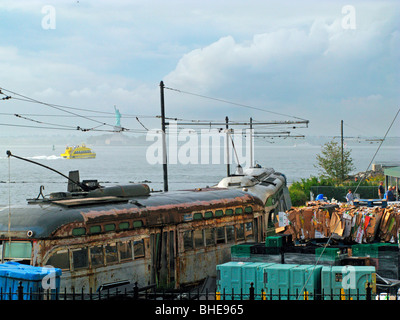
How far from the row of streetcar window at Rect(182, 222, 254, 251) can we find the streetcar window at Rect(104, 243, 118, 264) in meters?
2.62

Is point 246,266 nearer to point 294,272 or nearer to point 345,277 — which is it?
point 294,272

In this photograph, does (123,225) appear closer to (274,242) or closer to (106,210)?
(106,210)

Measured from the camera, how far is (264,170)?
25.4 metres

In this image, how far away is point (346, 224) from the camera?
16.9 meters

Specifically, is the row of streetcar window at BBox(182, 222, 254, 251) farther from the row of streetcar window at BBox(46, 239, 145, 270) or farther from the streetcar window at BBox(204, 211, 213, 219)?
the row of streetcar window at BBox(46, 239, 145, 270)

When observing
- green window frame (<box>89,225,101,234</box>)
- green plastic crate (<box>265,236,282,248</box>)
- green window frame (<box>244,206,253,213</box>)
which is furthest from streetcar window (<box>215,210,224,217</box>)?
green window frame (<box>89,225,101,234</box>)

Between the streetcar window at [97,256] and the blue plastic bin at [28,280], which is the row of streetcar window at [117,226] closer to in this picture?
the streetcar window at [97,256]

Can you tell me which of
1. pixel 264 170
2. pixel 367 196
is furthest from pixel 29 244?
pixel 367 196

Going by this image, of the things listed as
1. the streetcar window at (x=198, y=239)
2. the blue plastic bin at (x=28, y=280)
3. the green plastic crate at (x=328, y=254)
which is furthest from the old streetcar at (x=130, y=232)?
the green plastic crate at (x=328, y=254)

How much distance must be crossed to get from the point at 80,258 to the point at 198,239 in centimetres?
439

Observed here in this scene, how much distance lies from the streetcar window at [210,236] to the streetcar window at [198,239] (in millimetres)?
224

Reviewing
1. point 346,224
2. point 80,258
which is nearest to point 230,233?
point 346,224

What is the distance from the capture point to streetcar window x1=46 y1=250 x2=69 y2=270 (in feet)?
45.4

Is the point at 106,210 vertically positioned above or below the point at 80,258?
above
